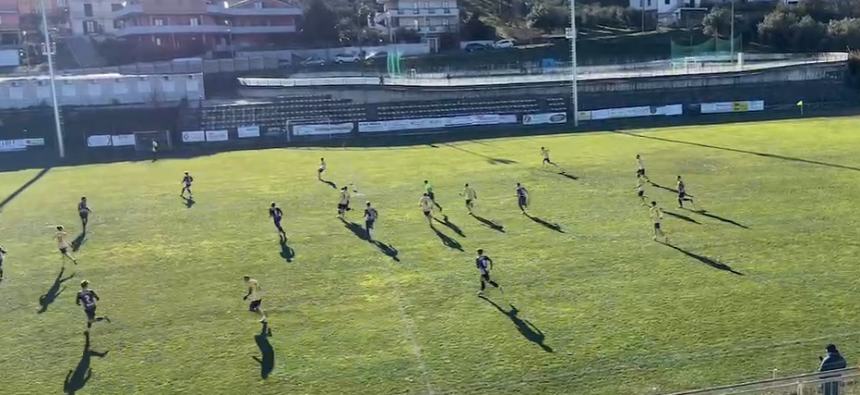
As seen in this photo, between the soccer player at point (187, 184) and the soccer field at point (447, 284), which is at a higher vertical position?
the soccer player at point (187, 184)

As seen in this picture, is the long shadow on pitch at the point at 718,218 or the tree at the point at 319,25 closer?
the long shadow on pitch at the point at 718,218

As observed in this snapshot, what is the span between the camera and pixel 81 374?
51.3 ft

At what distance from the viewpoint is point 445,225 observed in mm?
26562

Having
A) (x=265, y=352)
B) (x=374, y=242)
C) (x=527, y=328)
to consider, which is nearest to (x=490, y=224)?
(x=374, y=242)

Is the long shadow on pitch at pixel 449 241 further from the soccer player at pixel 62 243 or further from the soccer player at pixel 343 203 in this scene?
the soccer player at pixel 62 243

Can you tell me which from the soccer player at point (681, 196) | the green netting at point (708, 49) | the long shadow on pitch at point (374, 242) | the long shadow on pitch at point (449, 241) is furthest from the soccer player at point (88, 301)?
the green netting at point (708, 49)

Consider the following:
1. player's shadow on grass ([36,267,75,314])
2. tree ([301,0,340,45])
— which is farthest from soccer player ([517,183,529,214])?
tree ([301,0,340,45])

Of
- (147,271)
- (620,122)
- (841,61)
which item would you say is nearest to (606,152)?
(620,122)

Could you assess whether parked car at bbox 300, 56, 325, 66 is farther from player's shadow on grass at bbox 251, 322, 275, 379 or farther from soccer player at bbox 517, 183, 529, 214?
player's shadow on grass at bbox 251, 322, 275, 379

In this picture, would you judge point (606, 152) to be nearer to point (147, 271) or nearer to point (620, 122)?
point (620, 122)

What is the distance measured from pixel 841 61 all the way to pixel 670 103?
16.3 meters

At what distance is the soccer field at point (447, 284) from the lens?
15234 millimetres

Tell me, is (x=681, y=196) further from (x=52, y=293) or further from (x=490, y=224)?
(x=52, y=293)

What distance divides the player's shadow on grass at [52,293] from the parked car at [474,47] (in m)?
66.6
